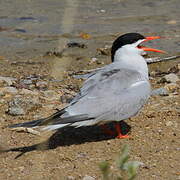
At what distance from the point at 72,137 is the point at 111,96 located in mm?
560

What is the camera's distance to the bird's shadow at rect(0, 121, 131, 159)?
4.69m

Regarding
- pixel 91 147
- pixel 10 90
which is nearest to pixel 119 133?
pixel 91 147

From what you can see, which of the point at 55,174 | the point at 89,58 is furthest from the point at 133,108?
the point at 89,58

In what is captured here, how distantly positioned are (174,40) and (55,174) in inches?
185

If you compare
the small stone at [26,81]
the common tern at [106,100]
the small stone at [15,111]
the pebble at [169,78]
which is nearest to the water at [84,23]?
the small stone at [26,81]

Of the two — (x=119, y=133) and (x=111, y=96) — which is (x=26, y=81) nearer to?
(x=119, y=133)

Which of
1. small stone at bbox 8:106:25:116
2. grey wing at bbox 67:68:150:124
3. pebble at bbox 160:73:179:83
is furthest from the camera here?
pebble at bbox 160:73:179:83

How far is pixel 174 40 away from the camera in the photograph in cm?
838

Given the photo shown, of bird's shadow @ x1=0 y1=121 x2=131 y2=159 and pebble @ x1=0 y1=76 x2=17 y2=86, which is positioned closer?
bird's shadow @ x1=0 y1=121 x2=131 y2=159

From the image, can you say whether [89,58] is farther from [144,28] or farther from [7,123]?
[7,123]

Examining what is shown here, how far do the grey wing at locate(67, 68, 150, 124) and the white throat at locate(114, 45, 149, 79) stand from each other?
0.30m

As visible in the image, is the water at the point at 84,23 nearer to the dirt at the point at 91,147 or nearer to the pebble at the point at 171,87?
the pebble at the point at 171,87

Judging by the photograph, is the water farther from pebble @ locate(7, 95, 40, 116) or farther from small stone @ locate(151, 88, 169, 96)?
pebble @ locate(7, 95, 40, 116)

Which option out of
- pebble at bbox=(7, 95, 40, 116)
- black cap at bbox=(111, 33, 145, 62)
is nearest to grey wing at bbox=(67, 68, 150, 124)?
black cap at bbox=(111, 33, 145, 62)
